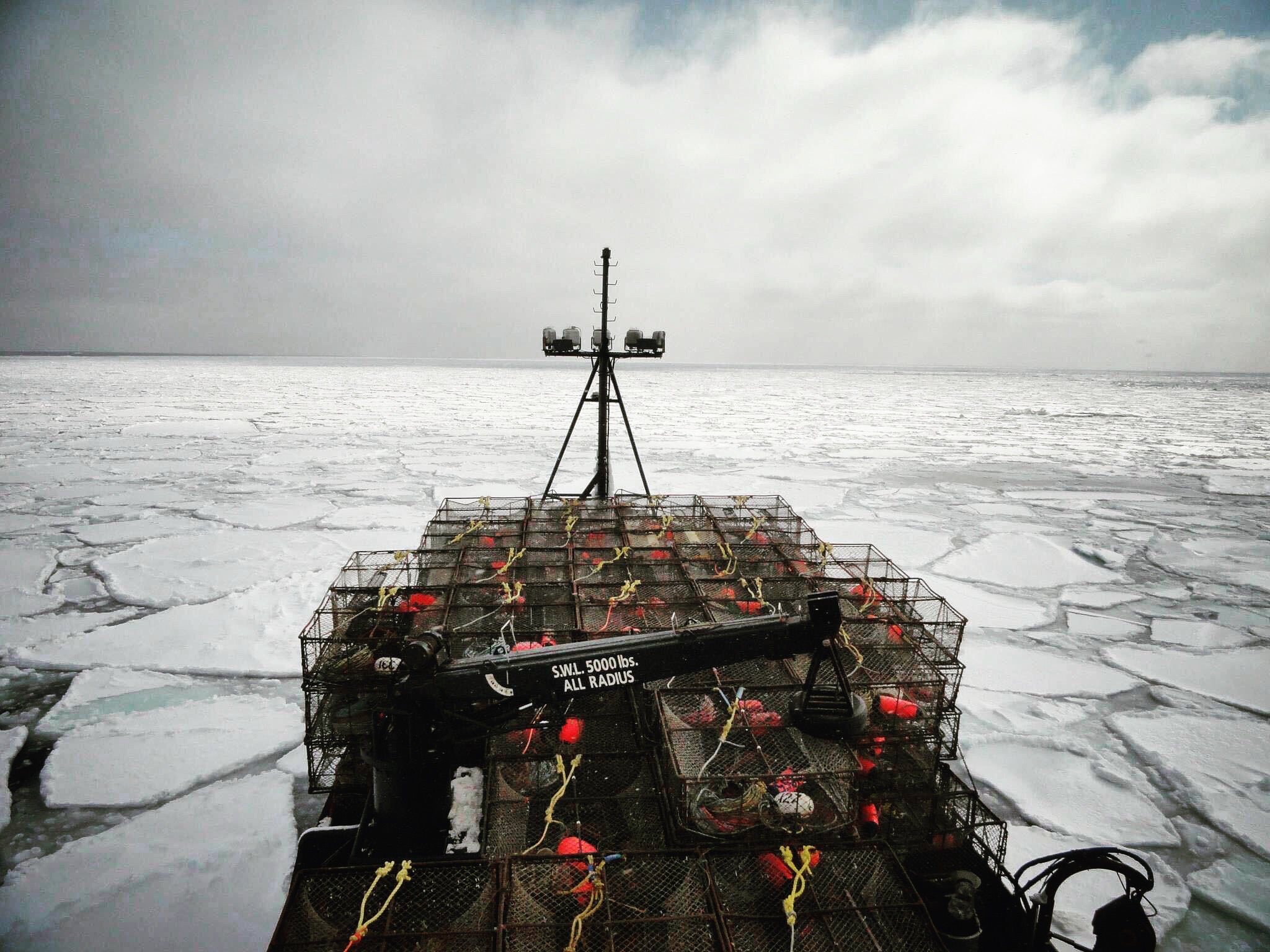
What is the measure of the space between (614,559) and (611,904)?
12.3ft

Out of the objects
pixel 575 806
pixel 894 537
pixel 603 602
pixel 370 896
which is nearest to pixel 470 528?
pixel 603 602

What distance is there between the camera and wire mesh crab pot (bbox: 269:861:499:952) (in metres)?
2.83

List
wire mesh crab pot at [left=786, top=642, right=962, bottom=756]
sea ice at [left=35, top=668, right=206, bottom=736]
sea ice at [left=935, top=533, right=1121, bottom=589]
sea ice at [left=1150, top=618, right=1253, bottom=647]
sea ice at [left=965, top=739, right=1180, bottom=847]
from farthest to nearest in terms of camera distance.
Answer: sea ice at [left=935, top=533, right=1121, bottom=589] → sea ice at [left=1150, top=618, right=1253, bottom=647] → sea ice at [left=35, top=668, right=206, bottom=736] → sea ice at [left=965, top=739, right=1180, bottom=847] → wire mesh crab pot at [left=786, top=642, right=962, bottom=756]

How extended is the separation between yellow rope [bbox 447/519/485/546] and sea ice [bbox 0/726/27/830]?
4.00 metres

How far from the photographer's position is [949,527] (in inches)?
505

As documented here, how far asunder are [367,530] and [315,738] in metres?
7.47

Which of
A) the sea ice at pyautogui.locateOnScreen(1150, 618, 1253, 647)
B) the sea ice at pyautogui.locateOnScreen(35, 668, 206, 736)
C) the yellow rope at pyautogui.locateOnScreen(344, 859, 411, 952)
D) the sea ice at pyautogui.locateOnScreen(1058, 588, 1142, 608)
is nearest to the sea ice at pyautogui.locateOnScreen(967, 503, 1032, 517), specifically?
the sea ice at pyautogui.locateOnScreen(1058, 588, 1142, 608)

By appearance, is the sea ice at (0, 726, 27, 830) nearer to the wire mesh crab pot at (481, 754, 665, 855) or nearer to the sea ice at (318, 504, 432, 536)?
the wire mesh crab pot at (481, 754, 665, 855)

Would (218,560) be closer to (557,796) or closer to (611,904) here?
(557,796)

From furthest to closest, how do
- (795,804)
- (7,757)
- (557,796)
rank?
(7,757) < (795,804) < (557,796)

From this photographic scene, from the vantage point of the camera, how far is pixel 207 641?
25.3 ft

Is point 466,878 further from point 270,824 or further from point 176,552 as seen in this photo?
point 176,552

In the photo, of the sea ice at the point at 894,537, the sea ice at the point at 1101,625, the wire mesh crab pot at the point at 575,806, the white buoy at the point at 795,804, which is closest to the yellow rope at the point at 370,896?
the wire mesh crab pot at the point at 575,806

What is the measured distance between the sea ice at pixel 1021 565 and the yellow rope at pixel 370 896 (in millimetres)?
9512
